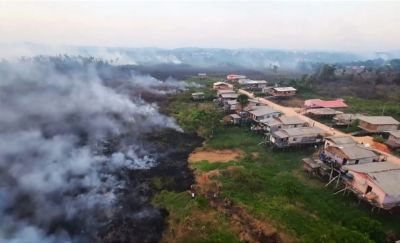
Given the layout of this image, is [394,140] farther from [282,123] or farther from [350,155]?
[282,123]

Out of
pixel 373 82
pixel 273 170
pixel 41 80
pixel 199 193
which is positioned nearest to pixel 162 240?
pixel 199 193

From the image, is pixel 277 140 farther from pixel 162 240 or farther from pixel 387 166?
pixel 162 240

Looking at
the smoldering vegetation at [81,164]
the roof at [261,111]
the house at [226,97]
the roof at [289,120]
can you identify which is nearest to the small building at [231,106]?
the house at [226,97]

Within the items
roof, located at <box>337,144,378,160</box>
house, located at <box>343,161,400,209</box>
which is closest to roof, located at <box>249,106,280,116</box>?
roof, located at <box>337,144,378,160</box>

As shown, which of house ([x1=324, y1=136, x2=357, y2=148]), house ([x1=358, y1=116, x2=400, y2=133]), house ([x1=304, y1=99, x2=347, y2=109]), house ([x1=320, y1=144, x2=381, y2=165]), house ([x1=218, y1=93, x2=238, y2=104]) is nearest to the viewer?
house ([x1=320, y1=144, x2=381, y2=165])

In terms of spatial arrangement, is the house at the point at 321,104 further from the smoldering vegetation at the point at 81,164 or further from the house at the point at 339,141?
the smoldering vegetation at the point at 81,164

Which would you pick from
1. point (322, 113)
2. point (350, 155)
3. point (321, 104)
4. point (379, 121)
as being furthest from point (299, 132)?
point (321, 104)

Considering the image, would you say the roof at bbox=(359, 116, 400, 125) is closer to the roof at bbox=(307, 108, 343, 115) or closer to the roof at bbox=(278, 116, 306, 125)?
the roof at bbox=(307, 108, 343, 115)
